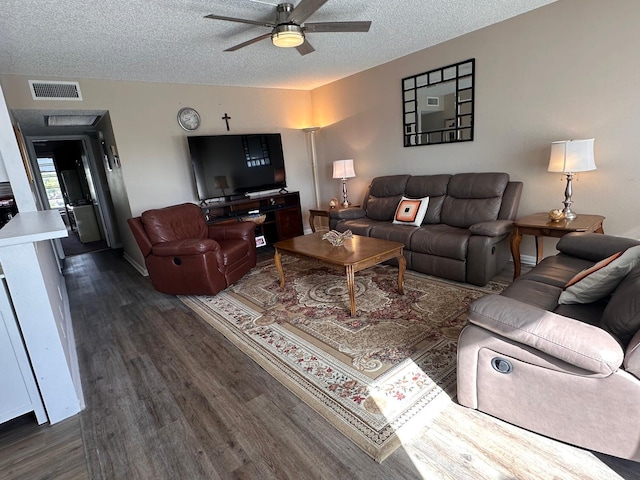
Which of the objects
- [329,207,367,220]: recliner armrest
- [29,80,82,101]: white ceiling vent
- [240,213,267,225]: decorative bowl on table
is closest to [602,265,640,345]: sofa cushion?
[329,207,367,220]: recliner armrest

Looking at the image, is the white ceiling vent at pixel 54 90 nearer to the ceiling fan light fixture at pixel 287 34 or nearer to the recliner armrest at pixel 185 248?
the recliner armrest at pixel 185 248

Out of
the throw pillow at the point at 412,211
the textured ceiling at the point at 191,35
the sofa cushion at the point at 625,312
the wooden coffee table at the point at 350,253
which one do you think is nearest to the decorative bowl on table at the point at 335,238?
the wooden coffee table at the point at 350,253

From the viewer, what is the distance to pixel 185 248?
10.6 ft

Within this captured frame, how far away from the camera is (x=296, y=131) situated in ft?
18.5

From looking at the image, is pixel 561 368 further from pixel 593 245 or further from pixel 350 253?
pixel 350 253

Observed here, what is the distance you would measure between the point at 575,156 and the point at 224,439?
3.21 m

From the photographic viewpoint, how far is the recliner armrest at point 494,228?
2.96 meters

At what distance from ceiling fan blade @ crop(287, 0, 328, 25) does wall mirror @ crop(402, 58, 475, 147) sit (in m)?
2.12

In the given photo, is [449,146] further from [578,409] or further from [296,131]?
[578,409]

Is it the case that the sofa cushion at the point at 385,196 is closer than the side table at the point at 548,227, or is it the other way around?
the side table at the point at 548,227

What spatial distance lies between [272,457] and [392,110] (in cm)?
414

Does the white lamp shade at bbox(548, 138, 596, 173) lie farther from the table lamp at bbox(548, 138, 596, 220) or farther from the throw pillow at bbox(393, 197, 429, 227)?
the throw pillow at bbox(393, 197, 429, 227)

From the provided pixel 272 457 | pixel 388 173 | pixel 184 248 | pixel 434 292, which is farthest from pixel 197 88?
pixel 272 457

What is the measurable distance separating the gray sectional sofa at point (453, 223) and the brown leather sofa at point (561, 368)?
4.36 ft
